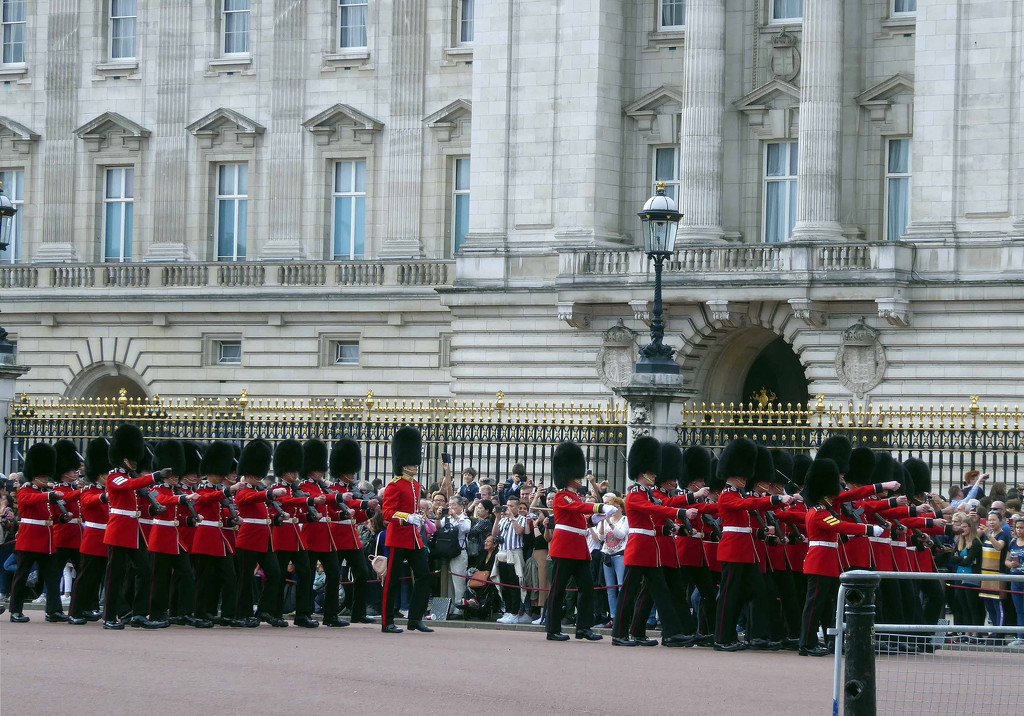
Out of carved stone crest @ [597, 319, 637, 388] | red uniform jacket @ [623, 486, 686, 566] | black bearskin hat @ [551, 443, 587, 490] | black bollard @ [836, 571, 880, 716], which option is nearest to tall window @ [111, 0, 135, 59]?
carved stone crest @ [597, 319, 637, 388]

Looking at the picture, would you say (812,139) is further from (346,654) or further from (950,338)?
(346,654)

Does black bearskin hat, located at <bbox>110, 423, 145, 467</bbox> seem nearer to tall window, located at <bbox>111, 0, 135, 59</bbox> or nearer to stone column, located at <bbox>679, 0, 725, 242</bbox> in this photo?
stone column, located at <bbox>679, 0, 725, 242</bbox>

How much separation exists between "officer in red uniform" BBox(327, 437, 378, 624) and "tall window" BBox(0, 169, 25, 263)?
24115mm

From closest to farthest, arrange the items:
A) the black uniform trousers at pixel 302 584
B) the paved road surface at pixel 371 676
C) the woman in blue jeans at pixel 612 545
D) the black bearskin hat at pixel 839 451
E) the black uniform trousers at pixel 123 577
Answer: the paved road surface at pixel 371 676, the black uniform trousers at pixel 123 577, the black bearskin hat at pixel 839 451, the black uniform trousers at pixel 302 584, the woman in blue jeans at pixel 612 545

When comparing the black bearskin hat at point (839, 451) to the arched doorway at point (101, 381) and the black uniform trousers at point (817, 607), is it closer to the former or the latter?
the black uniform trousers at point (817, 607)

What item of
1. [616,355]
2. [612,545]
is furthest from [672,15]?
[612,545]

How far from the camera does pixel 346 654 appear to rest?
14.7 m

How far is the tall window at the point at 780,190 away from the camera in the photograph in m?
33.8

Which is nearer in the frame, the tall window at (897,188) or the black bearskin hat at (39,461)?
the black bearskin hat at (39,461)

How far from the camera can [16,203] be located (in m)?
40.9

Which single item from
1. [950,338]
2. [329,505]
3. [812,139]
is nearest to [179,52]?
[812,139]

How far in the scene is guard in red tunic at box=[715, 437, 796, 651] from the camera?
53.6 feet

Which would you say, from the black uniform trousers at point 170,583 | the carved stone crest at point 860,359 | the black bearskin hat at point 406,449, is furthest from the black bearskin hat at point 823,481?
the carved stone crest at point 860,359

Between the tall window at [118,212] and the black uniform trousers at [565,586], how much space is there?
80.0ft
